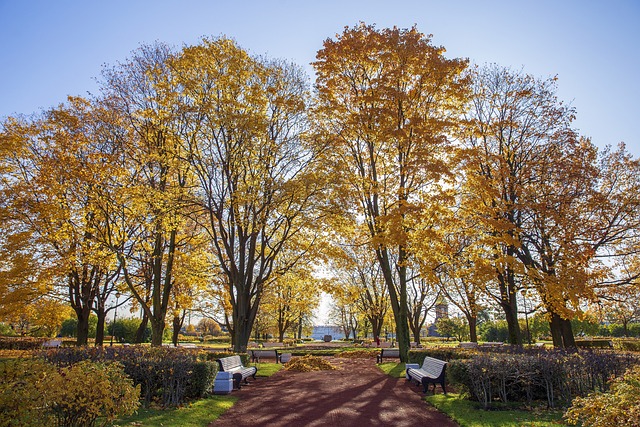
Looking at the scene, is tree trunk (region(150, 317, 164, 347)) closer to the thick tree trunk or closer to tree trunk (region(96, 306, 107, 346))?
tree trunk (region(96, 306, 107, 346))

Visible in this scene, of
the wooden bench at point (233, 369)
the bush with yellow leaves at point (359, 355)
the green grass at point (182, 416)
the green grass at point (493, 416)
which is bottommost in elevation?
the bush with yellow leaves at point (359, 355)

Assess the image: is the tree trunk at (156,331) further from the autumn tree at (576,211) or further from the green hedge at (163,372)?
the autumn tree at (576,211)

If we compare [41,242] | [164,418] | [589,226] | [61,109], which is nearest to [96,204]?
[41,242]

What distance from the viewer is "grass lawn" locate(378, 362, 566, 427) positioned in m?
7.36

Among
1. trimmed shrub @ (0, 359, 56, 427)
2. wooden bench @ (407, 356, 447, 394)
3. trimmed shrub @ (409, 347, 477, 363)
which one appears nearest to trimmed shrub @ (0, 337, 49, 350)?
trimmed shrub @ (409, 347, 477, 363)

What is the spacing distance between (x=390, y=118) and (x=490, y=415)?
1176 cm

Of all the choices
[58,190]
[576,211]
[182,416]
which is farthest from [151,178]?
[576,211]

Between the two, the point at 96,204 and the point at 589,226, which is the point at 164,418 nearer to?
the point at 96,204

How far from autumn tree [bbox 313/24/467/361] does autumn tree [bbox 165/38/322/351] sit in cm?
157

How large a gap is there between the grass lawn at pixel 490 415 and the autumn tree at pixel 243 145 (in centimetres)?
927

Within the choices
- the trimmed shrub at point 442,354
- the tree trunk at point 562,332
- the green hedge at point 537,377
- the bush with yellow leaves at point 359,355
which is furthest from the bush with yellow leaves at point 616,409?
the bush with yellow leaves at point 359,355

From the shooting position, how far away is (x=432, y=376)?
38.1 feet

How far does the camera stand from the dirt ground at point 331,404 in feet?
27.0

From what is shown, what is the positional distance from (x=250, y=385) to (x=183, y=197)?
28.5 feet
